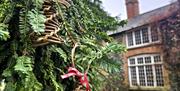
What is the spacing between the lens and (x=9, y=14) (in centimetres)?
97

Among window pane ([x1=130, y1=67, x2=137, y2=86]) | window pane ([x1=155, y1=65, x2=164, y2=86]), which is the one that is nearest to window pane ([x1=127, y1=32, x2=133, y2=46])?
window pane ([x1=130, y1=67, x2=137, y2=86])

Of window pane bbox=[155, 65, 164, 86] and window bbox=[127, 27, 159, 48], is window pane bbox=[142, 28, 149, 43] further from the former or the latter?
window pane bbox=[155, 65, 164, 86]

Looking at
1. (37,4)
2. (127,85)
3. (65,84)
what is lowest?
(127,85)

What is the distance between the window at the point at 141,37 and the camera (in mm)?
13727

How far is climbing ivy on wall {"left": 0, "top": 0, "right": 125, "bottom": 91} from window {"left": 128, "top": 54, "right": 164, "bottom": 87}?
12.8 metres

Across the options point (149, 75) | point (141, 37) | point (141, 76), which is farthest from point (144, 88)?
point (141, 37)

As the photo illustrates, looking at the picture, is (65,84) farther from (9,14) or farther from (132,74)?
(132,74)

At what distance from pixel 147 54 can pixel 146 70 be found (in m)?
0.83

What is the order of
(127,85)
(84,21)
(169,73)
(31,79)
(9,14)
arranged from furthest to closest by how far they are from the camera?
(127,85), (169,73), (84,21), (9,14), (31,79)

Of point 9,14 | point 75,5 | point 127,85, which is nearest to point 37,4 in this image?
point 9,14

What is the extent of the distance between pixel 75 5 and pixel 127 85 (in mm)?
14313

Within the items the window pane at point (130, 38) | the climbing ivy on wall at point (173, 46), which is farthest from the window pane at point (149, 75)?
the climbing ivy on wall at point (173, 46)

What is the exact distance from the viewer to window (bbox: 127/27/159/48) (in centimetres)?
1373

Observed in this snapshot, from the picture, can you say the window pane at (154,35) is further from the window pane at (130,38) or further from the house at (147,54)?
the window pane at (130,38)
